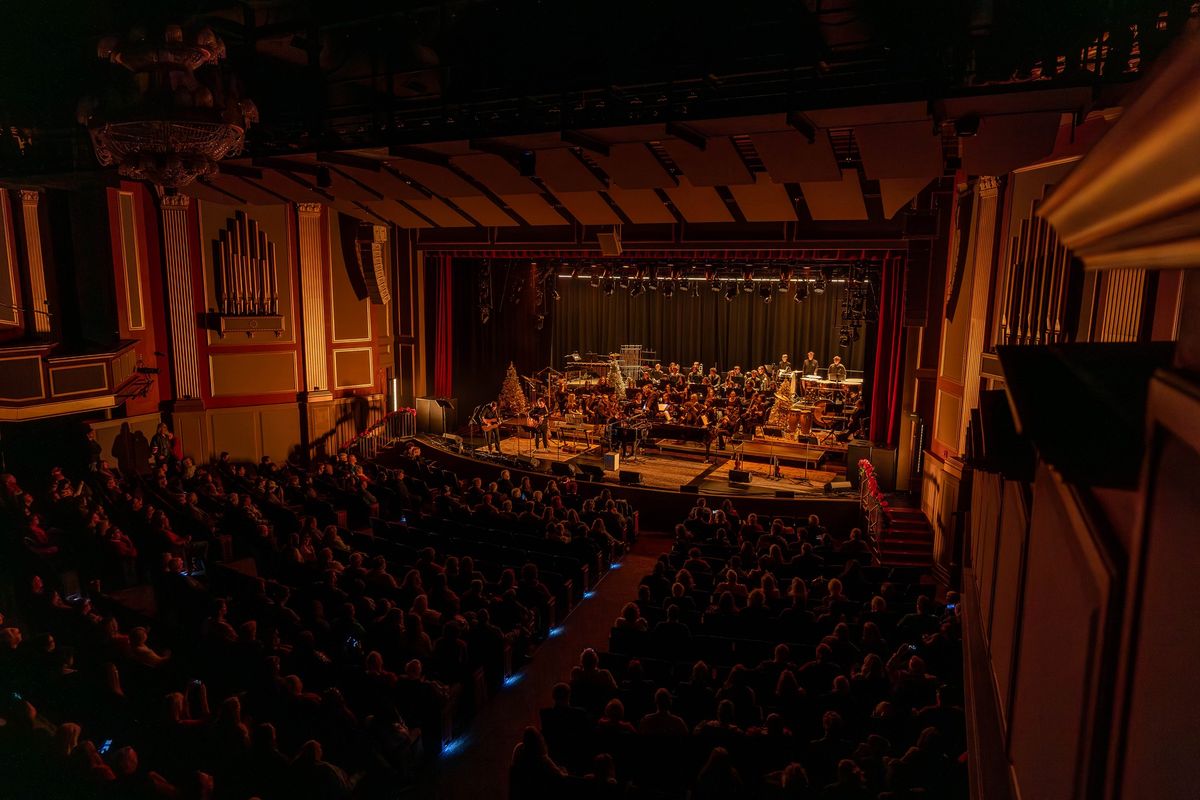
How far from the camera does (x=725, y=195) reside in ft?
43.1

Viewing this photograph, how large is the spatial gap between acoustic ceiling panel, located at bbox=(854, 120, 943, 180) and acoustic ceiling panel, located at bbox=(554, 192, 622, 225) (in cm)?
547

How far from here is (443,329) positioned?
61.2ft

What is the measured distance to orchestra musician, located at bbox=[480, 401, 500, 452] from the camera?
55.2 ft

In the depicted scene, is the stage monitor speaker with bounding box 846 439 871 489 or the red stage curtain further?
the red stage curtain

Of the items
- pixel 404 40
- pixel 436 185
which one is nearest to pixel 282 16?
pixel 404 40

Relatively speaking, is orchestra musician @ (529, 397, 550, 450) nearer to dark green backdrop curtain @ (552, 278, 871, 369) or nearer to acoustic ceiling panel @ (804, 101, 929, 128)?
dark green backdrop curtain @ (552, 278, 871, 369)

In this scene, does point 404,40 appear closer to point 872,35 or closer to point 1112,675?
point 872,35

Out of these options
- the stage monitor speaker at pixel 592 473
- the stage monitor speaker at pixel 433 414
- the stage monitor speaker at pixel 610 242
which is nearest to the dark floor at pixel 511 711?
the stage monitor speaker at pixel 592 473

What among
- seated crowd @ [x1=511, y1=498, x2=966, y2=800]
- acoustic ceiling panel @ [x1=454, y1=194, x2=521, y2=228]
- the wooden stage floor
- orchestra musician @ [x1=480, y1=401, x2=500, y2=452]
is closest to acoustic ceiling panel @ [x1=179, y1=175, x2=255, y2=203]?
acoustic ceiling panel @ [x1=454, y1=194, x2=521, y2=228]

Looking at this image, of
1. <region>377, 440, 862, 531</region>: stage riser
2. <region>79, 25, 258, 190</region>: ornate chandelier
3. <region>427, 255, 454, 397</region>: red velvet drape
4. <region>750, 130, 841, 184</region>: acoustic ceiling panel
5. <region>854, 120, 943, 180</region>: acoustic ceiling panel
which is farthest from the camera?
<region>427, 255, 454, 397</region>: red velvet drape

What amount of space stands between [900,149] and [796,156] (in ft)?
4.31

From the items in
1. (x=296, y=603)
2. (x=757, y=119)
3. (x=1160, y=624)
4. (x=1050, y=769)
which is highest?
(x=757, y=119)

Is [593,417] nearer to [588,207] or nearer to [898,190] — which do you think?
[588,207]

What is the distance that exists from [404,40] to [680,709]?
1200 cm
